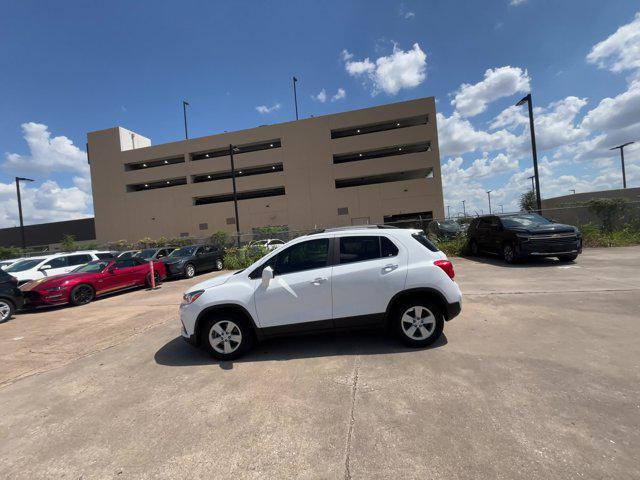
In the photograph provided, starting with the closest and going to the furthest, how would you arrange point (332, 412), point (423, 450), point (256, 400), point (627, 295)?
point (423, 450) < point (332, 412) < point (256, 400) < point (627, 295)

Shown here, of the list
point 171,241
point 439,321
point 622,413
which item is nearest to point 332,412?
point 439,321

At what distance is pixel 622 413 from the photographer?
265cm

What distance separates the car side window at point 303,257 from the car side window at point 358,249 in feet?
0.76

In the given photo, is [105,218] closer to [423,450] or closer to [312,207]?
[312,207]

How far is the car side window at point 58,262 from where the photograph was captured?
1271 cm

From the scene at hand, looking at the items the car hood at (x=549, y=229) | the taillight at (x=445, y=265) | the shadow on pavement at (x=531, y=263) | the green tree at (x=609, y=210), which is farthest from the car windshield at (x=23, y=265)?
the green tree at (x=609, y=210)

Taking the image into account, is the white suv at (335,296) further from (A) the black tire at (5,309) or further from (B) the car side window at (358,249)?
(A) the black tire at (5,309)

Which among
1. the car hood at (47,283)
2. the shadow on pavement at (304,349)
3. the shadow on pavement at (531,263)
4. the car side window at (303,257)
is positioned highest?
the car side window at (303,257)

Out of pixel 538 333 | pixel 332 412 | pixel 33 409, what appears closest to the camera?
pixel 332 412

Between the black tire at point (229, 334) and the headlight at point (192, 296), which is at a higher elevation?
the headlight at point (192, 296)

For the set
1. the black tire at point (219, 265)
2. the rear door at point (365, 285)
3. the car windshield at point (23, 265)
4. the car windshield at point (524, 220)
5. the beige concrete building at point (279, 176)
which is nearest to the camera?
the rear door at point (365, 285)

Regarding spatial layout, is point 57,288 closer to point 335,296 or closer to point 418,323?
point 335,296

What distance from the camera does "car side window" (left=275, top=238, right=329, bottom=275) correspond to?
436 cm

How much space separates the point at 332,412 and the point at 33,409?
335 cm
